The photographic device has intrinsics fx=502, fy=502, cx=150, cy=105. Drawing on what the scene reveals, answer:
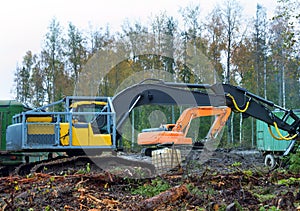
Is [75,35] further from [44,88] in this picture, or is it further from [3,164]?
[3,164]

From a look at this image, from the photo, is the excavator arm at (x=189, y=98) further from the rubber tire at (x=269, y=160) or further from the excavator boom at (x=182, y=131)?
the excavator boom at (x=182, y=131)

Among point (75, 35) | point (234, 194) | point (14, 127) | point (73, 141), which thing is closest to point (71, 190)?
point (234, 194)

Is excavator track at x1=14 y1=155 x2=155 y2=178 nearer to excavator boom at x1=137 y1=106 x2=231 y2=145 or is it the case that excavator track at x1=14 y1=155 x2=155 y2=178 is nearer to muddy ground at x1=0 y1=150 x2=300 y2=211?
muddy ground at x1=0 y1=150 x2=300 y2=211

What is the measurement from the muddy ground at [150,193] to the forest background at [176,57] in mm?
24356

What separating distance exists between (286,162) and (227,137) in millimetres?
19982

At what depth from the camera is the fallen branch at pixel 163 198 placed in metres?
6.97

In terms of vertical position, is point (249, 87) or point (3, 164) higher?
point (249, 87)

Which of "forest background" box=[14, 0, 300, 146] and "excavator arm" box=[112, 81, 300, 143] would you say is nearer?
"excavator arm" box=[112, 81, 300, 143]

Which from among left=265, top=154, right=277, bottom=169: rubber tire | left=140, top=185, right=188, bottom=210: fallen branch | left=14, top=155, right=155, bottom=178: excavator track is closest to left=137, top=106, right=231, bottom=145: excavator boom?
left=265, top=154, right=277, bottom=169: rubber tire

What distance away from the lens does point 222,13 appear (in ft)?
117

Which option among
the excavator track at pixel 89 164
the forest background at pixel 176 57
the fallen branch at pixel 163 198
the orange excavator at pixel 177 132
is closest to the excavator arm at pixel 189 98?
the excavator track at pixel 89 164

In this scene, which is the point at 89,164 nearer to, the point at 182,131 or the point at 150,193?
the point at 150,193

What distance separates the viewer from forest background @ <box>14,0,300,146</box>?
36.0 metres

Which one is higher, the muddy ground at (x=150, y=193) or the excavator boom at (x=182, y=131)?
the excavator boom at (x=182, y=131)
